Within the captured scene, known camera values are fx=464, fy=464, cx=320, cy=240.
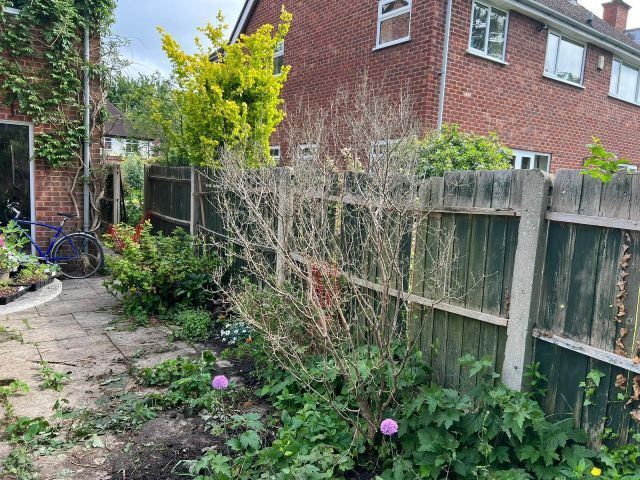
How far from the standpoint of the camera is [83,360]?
4.57 m

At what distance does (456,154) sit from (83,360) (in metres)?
4.94

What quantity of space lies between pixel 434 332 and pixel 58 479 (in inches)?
103

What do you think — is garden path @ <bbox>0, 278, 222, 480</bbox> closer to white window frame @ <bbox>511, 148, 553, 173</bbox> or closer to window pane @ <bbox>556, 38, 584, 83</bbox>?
white window frame @ <bbox>511, 148, 553, 173</bbox>

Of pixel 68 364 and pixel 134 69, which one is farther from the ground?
pixel 134 69

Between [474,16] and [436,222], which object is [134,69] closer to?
[474,16]

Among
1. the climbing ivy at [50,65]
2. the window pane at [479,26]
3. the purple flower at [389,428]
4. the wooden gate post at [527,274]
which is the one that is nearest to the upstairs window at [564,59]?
the window pane at [479,26]

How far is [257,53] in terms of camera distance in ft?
23.4

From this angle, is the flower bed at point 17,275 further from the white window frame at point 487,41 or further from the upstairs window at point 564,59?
the upstairs window at point 564,59

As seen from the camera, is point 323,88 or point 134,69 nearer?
point 134,69

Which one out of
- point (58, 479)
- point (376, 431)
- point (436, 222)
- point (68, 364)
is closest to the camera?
point (58, 479)

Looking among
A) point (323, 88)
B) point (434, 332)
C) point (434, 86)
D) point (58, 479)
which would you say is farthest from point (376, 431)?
point (323, 88)

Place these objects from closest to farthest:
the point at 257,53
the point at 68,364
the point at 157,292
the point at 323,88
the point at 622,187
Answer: the point at 622,187
the point at 68,364
the point at 157,292
the point at 257,53
the point at 323,88

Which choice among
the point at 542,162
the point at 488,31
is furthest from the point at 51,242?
the point at 542,162

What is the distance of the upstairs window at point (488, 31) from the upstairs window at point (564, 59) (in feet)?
5.27
